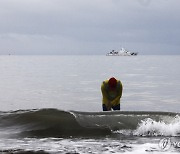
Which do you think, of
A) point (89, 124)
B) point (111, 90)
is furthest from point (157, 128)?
point (111, 90)

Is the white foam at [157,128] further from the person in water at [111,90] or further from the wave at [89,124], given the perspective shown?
the person in water at [111,90]

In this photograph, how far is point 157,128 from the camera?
13.8 metres

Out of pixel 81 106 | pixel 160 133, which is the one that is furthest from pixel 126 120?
pixel 81 106

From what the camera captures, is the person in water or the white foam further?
the person in water

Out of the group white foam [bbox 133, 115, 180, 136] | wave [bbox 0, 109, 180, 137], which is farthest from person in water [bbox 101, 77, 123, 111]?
white foam [bbox 133, 115, 180, 136]

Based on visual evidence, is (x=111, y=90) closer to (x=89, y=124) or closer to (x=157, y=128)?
(x=89, y=124)

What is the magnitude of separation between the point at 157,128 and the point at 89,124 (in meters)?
2.52

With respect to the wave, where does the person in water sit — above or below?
above

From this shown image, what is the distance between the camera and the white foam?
13562 mm

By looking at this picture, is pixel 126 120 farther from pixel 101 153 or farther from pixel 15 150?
pixel 15 150

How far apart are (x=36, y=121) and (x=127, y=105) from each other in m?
15.1

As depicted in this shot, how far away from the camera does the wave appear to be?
13.6m

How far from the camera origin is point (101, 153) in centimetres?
1062

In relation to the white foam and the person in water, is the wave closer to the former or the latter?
the white foam
